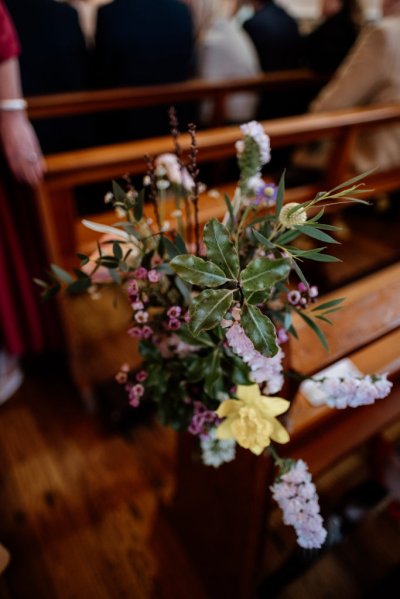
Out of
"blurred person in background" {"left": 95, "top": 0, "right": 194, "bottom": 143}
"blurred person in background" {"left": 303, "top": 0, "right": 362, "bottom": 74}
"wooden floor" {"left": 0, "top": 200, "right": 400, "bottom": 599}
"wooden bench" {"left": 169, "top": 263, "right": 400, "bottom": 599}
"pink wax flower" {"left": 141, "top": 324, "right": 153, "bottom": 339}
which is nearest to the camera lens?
"pink wax flower" {"left": 141, "top": 324, "right": 153, "bottom": 339}

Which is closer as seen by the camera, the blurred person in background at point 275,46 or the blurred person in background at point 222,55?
the blurred person in background at point 222,55

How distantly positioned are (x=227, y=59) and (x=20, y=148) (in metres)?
1.58

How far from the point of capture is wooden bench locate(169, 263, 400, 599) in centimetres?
88

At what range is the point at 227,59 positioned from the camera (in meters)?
2.53

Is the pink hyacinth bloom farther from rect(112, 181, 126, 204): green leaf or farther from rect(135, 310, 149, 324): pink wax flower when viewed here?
rect(112, 181, 126, 204): green leaf

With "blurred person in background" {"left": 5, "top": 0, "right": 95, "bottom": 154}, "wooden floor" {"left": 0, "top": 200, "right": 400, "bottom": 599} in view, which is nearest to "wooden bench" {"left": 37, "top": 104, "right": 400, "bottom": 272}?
"blurred person in background" {"left": 5, "top": 0, "right": 95, "bottom": 154}

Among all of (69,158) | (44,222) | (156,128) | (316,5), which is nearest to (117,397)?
(44,222)

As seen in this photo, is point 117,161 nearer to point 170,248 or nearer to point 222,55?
point 170,248

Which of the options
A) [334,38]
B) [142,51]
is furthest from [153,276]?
[334,38]

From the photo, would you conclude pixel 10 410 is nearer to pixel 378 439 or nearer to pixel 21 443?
pixel 21 443

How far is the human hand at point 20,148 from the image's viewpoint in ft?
4.54

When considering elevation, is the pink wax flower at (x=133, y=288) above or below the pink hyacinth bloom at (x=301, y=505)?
above

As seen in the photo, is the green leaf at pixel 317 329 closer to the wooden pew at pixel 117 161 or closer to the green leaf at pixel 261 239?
the green leaf at pixel 261 239

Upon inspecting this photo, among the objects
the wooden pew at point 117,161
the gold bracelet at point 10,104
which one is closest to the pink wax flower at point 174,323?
the wooden pew at point 117,161
